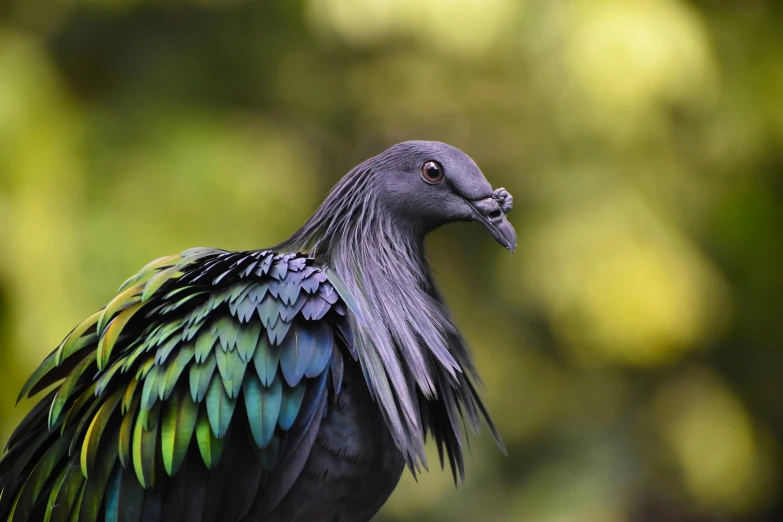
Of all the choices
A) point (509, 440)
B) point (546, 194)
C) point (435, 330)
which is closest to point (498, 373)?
point (509, 440)

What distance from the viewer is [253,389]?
2.56 meters

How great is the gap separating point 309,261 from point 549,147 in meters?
4.84

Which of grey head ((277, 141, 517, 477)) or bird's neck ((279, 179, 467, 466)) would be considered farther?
grey head ((277, 141, 517, 477))

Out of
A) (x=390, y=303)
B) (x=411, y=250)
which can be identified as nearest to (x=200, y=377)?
(x=390, y=303)

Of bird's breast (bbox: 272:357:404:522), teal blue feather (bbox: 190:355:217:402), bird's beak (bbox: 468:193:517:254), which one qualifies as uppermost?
bird's beak (bbox: 468:193:517:254)

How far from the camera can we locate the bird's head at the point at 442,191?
111 inches

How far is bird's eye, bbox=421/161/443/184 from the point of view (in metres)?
2.82

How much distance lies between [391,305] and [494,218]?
1.44 feet

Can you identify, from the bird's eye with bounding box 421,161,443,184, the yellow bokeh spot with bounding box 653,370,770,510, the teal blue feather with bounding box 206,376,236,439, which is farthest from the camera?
the yellow bokeh spot with bounding box 653,370,770,510

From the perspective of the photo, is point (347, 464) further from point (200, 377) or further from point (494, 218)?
point (494, 218)

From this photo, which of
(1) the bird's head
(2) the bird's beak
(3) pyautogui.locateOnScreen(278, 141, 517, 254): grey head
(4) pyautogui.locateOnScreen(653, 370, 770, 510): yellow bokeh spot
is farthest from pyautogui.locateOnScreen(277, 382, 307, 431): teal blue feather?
(4) pyautogui.locateOnScreen(653, 370, 770, 510): yellow bokeh spot

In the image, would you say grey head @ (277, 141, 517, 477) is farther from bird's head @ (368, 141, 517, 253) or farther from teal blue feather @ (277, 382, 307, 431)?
teal blue feather @ (277, 382, 307, 431)

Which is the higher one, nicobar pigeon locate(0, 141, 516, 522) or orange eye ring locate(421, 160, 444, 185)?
orange eye ring locate(421, 160, 444, 185)

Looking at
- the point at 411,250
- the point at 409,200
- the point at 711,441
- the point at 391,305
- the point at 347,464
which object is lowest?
the point at 711,441
